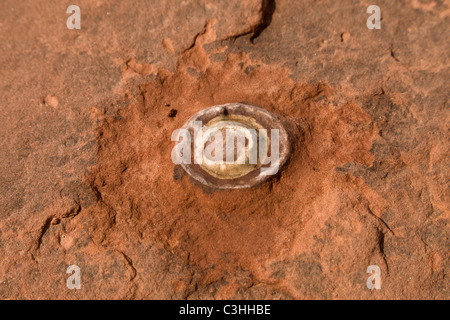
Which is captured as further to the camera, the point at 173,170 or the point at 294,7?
the point at 294,7

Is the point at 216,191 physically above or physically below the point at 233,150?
below

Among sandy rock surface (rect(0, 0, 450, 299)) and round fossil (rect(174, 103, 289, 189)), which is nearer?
sandy rock surface (rect(0, 0, 450, 299))

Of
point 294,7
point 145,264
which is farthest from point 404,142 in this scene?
point 145,264

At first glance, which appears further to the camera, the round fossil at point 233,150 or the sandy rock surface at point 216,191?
the round fossil at point 233,150

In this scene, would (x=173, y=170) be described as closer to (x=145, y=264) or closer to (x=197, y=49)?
(x=145, y=264)
